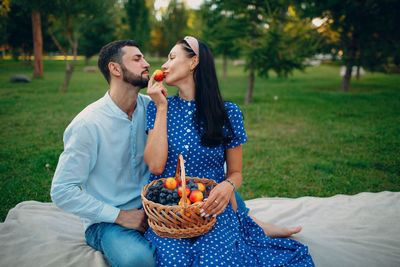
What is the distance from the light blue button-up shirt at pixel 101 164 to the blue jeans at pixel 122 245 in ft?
0.34

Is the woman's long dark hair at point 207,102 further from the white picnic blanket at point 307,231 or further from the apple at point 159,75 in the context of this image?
the white picnic blanket at point 307,231

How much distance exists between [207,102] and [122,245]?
152 cm

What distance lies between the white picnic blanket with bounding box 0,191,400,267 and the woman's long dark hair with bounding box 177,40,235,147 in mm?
1569

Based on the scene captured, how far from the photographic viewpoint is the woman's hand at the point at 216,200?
2260 millimetres

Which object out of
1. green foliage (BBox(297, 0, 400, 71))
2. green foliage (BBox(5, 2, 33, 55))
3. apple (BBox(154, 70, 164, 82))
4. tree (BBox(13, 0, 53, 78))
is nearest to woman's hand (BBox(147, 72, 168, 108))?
apple (BBox(154, 70, 164, 82))

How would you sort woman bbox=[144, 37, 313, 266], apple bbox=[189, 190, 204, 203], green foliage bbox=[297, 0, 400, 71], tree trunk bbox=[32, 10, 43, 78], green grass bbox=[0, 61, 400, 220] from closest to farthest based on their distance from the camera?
apple bbox=[189, 190, 204, 203]
woman bbox=[144, 37, 313, 266]
green grass bbox=[0, 61, 400, 220]
green foliage bbox=[297, 0, 400, 71]
tree trunk bbox=[32, 10, 43, 78]

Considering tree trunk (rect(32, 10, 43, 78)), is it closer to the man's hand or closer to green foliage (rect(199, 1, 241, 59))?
green foliage (rect(199, 1, 241, 59))

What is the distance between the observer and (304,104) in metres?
12.0

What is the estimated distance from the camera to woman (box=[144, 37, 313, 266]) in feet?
8.38

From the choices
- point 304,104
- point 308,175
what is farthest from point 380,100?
point 308,175

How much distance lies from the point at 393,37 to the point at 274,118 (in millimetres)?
8592

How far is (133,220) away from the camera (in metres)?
2.71

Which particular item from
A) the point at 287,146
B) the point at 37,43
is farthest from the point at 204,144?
the point at 37,43

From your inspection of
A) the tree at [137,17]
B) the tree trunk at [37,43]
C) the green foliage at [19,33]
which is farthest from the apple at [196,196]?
the tree at [137,17]
